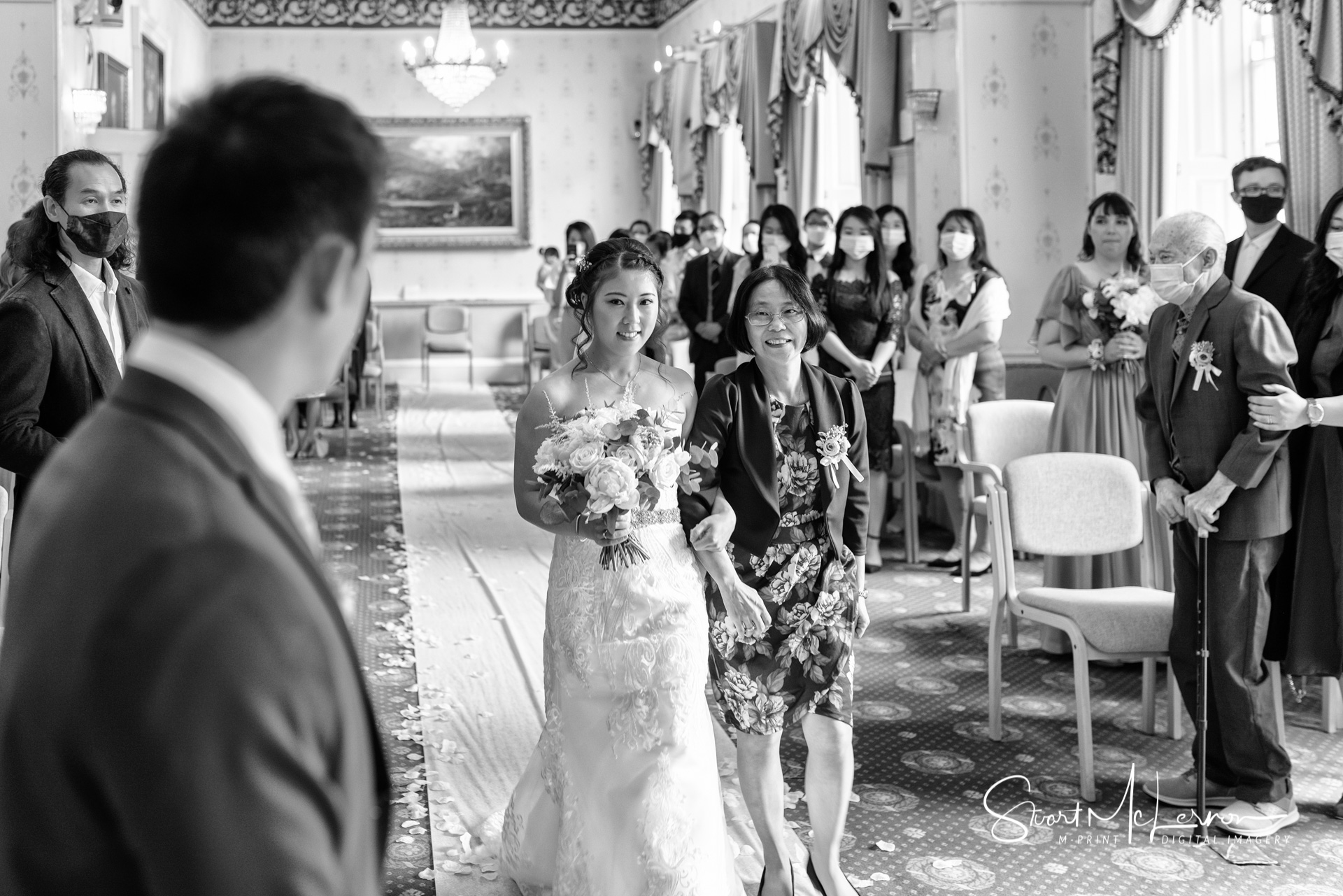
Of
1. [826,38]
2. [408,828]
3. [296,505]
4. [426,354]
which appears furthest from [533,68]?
[296,505]

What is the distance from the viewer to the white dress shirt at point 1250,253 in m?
5.02

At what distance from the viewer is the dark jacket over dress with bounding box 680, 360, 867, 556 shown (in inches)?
129

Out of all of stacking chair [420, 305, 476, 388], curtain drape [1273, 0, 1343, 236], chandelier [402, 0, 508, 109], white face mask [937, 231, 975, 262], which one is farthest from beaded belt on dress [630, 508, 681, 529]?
stacking chair [420, 305, 476, 388]

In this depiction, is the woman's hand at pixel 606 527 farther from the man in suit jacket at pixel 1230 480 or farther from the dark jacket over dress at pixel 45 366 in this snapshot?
the man in suit jacket at pixel 1230 480

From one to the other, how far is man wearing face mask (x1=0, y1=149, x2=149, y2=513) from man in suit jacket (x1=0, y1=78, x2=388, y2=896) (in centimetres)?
244

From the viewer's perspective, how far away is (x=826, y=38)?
31.8ft

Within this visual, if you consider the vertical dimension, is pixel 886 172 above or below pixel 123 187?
above

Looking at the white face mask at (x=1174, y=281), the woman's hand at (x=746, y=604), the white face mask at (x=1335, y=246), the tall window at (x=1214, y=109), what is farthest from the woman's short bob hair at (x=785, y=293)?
the tall window at (x=1214, y=109)

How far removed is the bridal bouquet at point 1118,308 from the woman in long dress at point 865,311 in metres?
1.50

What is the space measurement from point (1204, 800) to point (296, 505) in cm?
347

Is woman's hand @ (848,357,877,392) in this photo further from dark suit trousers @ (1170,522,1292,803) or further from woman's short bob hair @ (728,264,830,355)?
woman's short bob hair @ (728,264,830,355)

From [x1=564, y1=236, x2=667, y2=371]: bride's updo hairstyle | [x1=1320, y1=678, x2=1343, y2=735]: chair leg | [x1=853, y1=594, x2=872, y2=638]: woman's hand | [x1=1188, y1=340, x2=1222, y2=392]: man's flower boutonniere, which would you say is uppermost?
[x1=564, y1=236, x2=667, y2=371]: bride's updo hairstyle

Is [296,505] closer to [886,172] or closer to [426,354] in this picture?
[886,172]

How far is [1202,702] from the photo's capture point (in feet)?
12.3
